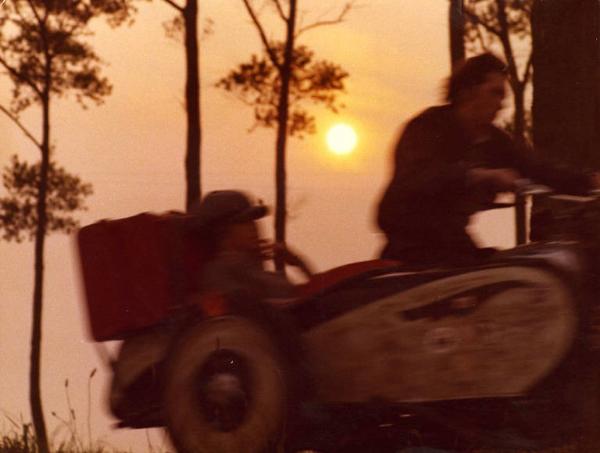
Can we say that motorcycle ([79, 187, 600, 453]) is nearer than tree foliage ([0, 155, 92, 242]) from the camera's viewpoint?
Yes

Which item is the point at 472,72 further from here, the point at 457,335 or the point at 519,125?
the point at 519,125

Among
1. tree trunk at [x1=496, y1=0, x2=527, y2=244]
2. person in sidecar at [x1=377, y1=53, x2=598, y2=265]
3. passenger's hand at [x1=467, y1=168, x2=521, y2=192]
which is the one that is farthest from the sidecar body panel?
tree trunk at [x1=496, y1=0, x2=527, y2=244]

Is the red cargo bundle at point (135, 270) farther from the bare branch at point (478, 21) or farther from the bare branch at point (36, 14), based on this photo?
the bare branch at point (36, 14)

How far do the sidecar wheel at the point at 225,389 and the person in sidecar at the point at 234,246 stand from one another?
22 centimetres

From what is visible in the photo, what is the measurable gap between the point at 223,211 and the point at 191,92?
5.77m

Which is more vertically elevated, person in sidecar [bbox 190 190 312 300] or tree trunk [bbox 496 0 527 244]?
tree trunk [bbox 496 0 527 244]

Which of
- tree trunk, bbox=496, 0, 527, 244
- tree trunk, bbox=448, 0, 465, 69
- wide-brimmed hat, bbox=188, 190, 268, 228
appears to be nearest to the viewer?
wide-brimmed hat, bbox=188, 190, 268, 228

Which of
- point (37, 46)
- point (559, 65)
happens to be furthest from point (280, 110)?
point (37, 46)

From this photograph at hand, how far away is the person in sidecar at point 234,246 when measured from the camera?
513 centimetres

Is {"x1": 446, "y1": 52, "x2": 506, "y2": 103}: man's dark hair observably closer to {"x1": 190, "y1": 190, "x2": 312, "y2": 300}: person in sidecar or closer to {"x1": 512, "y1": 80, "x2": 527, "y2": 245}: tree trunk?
{"x1": 190, "y1": 190, "x2": 312, "y2": 300}: person in sidecar

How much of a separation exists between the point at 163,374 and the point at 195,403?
181mm

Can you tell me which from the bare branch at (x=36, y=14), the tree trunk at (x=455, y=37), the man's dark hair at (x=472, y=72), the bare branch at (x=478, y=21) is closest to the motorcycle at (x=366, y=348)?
the man's dark hair at (x=472, y=72)

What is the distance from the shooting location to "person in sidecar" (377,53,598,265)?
4.80 metres

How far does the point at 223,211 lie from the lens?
520 centimetres
